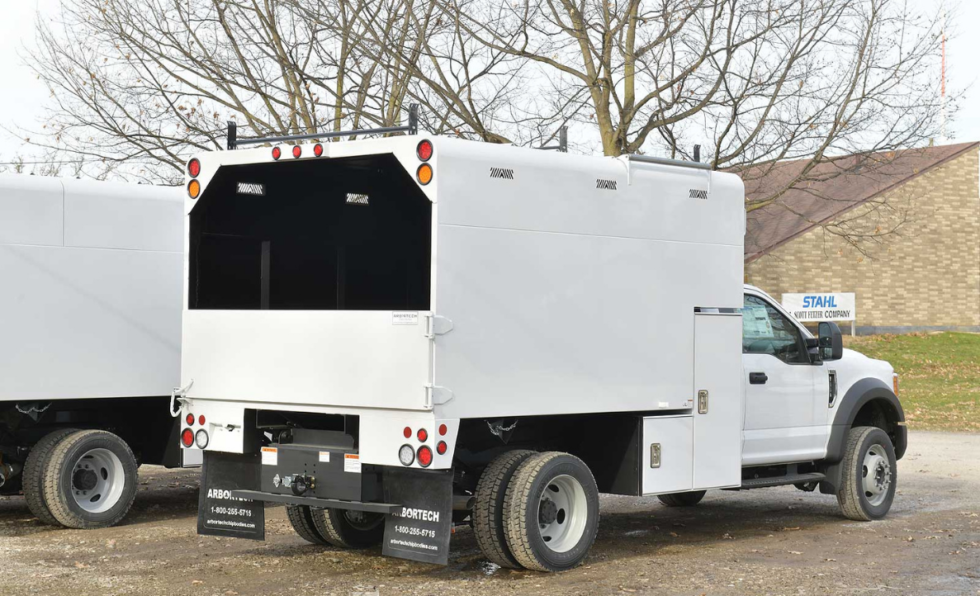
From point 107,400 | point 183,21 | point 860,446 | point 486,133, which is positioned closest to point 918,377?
point 486,133

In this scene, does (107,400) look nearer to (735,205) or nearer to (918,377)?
(735,205)

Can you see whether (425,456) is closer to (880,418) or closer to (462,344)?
(462,344)

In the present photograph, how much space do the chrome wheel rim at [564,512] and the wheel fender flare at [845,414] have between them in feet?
10.7

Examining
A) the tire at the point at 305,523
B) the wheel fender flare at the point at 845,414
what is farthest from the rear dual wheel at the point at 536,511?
the wheel fender flare at the point at 845,414

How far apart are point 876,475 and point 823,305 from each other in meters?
26.1

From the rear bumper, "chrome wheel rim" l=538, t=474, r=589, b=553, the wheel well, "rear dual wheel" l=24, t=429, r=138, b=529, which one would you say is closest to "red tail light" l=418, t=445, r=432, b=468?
the rear bumper

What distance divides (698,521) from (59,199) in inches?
240

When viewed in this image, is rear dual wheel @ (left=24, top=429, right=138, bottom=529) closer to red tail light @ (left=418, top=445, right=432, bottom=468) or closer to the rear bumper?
the rear bumper

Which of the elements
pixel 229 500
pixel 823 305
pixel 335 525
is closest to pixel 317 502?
pixel 229 500

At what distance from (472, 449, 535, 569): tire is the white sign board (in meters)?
28.9

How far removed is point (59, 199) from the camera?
34.8ft

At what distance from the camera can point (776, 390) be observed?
10.5 meters

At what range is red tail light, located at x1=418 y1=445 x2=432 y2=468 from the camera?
7598 millimetres

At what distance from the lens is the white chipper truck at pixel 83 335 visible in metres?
10.4
